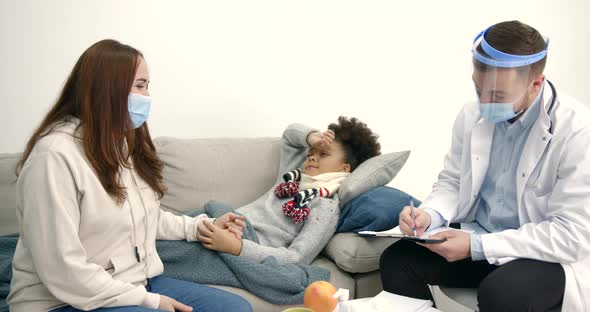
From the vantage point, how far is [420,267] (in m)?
1.77

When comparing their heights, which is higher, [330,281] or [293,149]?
[293,149]

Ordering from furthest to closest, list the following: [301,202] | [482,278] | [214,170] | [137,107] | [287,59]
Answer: [287,59] < [214,170] < [301,202] < [482,278] < [137,107]

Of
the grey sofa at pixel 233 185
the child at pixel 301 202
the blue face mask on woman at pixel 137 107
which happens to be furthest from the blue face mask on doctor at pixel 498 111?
the blue face mask on woman at pixel 137 107

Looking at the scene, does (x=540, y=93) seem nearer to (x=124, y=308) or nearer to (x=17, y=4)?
(x=124, y=308)

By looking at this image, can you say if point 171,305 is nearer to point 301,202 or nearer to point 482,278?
point 301,202

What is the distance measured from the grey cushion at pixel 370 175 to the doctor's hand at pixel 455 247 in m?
0.60

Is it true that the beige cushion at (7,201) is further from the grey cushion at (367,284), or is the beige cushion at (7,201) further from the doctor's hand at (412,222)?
the doctor's hand at (412,222)

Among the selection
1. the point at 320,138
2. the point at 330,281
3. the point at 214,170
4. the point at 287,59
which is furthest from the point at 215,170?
the point at 287,59

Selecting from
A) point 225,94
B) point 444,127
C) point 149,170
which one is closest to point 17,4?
point 225,94

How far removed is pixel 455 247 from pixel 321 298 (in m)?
0.44

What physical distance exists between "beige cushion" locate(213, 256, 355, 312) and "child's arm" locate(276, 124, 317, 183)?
438 mm

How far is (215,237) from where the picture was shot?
190cm

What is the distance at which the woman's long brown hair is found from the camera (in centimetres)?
146

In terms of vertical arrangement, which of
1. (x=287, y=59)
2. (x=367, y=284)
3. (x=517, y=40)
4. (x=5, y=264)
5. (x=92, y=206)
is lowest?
(x=367, y=284)
